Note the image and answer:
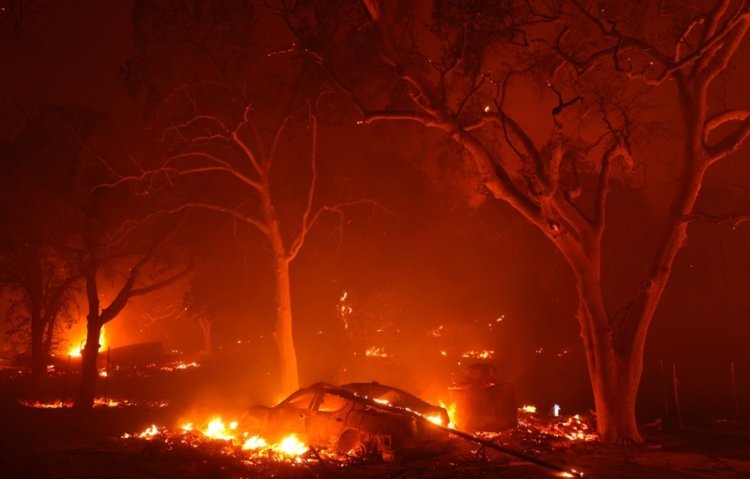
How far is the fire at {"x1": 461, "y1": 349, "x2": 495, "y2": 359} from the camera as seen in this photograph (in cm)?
3025

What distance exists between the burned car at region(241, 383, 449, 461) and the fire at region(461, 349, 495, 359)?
702 inches

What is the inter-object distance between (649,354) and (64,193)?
23.0 meters

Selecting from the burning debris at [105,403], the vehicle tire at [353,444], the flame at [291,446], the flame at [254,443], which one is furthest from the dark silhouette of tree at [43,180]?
the vehicle tire at [353,444]

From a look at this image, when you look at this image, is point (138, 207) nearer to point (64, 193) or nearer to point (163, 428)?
point (64, 193)

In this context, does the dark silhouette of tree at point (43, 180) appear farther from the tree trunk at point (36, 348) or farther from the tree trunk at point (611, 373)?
the tree trunk at point (611, 373)

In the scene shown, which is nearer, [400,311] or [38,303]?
[38,303]

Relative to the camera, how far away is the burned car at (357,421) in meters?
11.2

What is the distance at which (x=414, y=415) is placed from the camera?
11383 millimetres

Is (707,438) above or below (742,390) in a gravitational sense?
below

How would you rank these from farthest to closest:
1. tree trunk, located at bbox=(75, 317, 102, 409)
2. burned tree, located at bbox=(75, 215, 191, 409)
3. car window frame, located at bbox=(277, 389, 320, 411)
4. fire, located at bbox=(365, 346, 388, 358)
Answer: fire, located at bbox=(365, 346, 388, 358) → burned tree, located at bbox=(75, 215, 191, 409) → tree trunk, located at bbox=(75, 317, 102, 409) → car window frame, located at bbox=(277, 389, 320, 411)

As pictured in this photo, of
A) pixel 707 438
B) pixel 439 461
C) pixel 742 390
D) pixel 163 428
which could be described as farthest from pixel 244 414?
pixel 742 390

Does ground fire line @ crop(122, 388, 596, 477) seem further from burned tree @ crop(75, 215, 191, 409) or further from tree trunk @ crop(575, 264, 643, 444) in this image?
burned tree @ crop(75, 215, 191, 409)

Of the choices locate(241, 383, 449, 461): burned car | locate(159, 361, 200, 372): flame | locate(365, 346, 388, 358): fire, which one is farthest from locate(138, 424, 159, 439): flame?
locate(159, 361, 200, 372): flame

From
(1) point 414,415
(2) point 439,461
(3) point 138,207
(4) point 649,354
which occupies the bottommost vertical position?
(2) point 439,461
